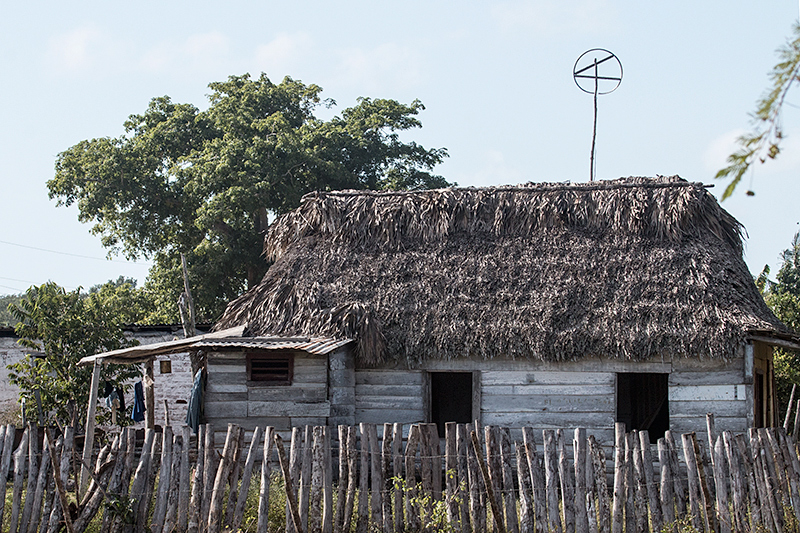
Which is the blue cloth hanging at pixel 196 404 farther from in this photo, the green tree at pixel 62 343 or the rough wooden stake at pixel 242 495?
the green tree at pixel 62 343

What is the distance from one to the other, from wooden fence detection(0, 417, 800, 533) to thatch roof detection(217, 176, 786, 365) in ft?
10.9

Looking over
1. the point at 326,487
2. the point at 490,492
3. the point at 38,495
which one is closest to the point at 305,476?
the point at 326,487

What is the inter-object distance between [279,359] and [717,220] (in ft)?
22.6

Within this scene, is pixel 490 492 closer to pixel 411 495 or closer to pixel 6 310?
pixel 411 495

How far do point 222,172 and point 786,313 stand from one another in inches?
537

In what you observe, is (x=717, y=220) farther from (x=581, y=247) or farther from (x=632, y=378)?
(x=632, y=378)

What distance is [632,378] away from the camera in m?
16.0

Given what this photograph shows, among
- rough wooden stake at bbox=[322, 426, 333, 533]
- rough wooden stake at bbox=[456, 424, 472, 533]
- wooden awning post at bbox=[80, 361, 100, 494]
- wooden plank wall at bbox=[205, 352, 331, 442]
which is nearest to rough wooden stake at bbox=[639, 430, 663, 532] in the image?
rough wooden stake at bbox=[456, 424, 472, 533]

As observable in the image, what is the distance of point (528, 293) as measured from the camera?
12.0 m

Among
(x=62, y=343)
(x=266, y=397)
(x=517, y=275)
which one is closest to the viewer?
(x=266, y=397)

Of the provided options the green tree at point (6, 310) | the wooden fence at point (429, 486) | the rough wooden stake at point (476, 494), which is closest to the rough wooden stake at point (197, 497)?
the wooden fence at point (429, 486)

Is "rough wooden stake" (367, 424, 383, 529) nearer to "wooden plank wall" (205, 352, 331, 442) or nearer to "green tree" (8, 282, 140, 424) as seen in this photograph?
"wooden plank wall" (205, 352, 331, 442)

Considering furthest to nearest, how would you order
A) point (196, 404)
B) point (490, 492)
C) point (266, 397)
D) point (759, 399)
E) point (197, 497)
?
point (759, 399) → point (266, 397) → point (196, 404) → point (197, 497) → point (490, 492)

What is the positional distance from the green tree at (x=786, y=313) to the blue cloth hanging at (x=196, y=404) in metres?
11.3
